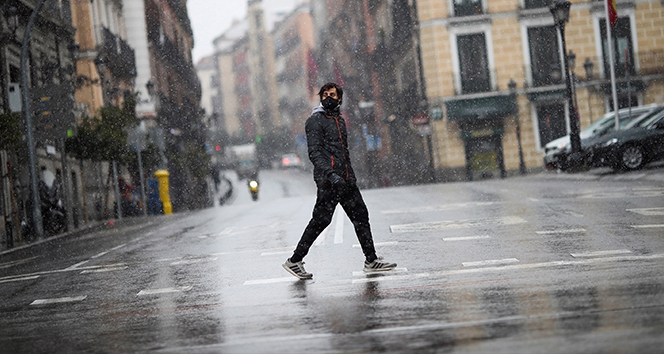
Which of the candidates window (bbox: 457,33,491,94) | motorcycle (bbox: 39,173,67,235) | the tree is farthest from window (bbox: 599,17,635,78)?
the tree

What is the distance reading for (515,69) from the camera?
4844 cm

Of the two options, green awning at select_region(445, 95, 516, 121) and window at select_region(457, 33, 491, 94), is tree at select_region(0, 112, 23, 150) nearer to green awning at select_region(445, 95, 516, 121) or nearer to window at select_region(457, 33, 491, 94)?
green awning at select_region(445, 95, 516, 121)

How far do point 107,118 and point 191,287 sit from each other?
24.4 m

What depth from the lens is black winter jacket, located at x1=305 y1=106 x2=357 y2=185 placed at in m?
8.79

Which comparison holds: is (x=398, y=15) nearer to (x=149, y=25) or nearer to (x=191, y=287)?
(x=149, y=25)

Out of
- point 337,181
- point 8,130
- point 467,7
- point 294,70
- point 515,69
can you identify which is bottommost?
point 337,181

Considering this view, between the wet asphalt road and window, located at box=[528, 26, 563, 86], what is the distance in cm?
3358

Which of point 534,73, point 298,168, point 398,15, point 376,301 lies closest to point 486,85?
point 534,73

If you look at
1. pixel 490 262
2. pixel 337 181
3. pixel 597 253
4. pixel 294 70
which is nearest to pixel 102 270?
pixel 337 181

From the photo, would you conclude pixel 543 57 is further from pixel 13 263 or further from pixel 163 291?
pixel 163 291

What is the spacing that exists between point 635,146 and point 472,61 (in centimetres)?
2337

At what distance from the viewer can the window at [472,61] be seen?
48.4 m

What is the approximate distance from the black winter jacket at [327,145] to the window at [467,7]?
4060 cm

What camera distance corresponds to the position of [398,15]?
178ft
